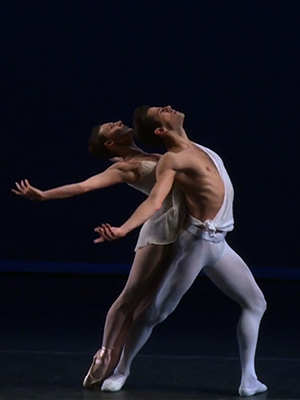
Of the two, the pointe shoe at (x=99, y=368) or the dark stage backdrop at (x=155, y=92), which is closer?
the pointe shoe at (x=99, y=368)

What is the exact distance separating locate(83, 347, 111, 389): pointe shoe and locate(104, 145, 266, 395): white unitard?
22cm

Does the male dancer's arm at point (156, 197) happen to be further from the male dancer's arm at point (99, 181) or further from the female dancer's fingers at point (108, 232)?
the male dancer's arm at point (99, 181)

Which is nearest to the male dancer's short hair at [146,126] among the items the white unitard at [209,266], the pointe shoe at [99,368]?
the white unitard at [209,266]

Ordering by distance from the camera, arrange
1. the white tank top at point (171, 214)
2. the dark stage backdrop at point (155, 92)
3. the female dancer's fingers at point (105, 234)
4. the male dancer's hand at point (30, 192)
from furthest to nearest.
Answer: the dark stage backdrop at point (155, 92) → the white tank top at point (171, 214) → the male dancer's hand at point (30, 192) → the female dancer's fingers at point (105, 234)

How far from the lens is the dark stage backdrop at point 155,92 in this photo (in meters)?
7.55

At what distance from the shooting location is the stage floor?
14.1 ft

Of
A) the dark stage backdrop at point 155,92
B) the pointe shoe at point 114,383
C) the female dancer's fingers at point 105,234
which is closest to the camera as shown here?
the female dancer's fingers at point 105,234

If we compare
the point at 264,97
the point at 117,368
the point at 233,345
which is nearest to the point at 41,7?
the point at 264,97

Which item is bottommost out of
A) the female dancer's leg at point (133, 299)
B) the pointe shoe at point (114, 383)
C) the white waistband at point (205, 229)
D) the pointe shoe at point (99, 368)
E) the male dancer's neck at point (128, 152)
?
the pointe shoe at point (114, 383)

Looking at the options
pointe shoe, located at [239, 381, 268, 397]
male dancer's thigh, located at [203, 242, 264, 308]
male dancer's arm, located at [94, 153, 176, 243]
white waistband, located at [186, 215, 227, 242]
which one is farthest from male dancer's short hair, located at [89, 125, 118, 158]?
pointe shoe, located at [239, 381, 268, 397]

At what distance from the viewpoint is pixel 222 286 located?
4.12 meters

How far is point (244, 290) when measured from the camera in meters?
4.11

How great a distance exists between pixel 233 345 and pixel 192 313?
43.0 inches

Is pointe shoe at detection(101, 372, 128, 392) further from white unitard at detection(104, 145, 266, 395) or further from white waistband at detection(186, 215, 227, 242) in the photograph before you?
white waistband at detection(186, 215, 227, 242)
